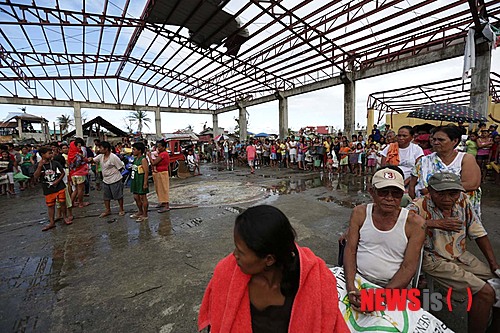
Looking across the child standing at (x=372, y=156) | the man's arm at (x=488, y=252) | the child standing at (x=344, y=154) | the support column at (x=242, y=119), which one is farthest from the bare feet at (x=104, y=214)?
the support column at (x=242, y=119)

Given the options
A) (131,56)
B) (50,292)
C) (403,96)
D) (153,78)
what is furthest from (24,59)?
(403,96)

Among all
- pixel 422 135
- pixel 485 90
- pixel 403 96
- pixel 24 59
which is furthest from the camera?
pixel 403 96

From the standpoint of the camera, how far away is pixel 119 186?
515 centimetres

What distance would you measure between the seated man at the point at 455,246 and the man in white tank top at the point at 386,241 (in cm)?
33

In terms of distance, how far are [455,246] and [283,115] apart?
57.2 feet

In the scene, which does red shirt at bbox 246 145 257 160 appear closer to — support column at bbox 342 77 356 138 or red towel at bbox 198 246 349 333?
support column at bbox 342 77 356 138

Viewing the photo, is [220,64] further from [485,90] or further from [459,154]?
[459,154]

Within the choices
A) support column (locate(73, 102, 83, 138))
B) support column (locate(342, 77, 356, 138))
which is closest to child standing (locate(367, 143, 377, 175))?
support column (locate(342, 77, 356, 138))

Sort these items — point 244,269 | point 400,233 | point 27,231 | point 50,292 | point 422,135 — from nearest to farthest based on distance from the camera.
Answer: point 244,269 → point 400,233 → point 50,292 → point 422,135 → point 27,231

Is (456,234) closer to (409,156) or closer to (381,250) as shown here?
(381,250)

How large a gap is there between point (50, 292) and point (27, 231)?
2845 mm

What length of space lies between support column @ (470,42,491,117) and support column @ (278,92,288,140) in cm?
1123

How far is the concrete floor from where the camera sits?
225 centimetres

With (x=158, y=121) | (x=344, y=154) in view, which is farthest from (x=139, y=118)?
(x=344, y=154)
